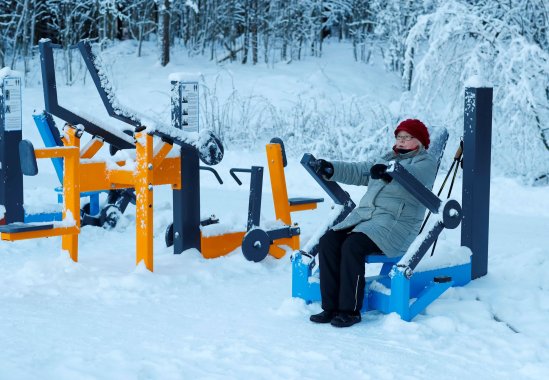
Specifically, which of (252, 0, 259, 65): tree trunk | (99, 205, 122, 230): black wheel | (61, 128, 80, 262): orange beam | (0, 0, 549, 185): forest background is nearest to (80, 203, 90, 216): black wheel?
(99, 205, 122, 230): black wheel

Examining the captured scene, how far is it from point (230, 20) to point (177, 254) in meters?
12.5

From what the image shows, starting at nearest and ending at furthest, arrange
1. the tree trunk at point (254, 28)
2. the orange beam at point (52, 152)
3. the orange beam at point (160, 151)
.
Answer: the orange beam at point (52, 152), the orange beam at point (160, 151), the tree trunk at point (254, 28)

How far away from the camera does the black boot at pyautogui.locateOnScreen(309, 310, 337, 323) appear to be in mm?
4625

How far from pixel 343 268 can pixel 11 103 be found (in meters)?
3.12

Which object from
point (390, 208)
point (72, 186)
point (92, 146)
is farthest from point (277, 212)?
point (390, 208)

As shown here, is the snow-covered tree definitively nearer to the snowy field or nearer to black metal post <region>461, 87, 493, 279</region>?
the snowy field

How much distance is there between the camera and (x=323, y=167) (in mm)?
4820

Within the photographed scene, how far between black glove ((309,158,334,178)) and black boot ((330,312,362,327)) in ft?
2.61

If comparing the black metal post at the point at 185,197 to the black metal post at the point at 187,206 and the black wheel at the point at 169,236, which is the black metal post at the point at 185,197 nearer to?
the black metal post at the point at 187,206

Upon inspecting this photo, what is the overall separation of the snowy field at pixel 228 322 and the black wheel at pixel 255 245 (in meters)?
0.11

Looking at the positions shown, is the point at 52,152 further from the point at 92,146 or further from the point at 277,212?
the point at 277,212

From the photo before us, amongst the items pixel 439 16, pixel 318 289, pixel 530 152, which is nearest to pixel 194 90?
pixel 318 289

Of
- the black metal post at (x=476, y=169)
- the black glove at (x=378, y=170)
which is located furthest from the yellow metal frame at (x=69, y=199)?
the black metal post at (x=476, y=169)

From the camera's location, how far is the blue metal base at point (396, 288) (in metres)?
4.59
